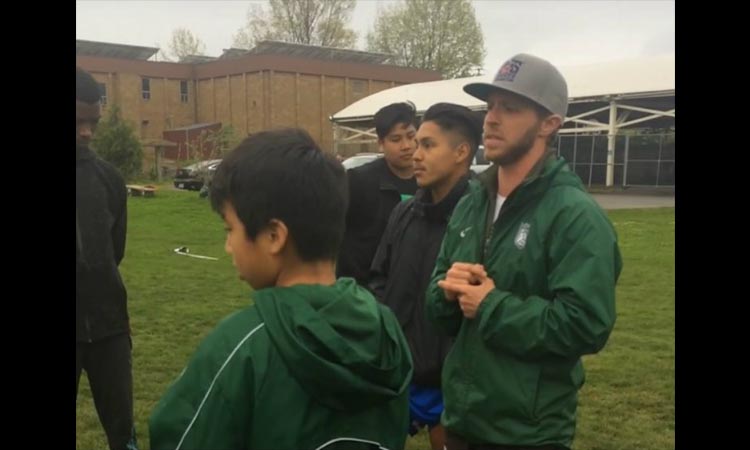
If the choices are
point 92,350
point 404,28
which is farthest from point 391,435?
point 404,28

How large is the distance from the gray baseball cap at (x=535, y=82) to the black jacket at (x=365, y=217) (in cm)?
154

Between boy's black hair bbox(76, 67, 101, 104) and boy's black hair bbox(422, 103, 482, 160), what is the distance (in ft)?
5.02

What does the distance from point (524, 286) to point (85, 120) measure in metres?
2.14

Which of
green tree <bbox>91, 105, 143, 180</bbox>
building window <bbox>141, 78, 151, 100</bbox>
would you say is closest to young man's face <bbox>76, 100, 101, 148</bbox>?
green tree <bbox>91, 105, 143, 180</bbox>

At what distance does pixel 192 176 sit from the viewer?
31172 millimetres

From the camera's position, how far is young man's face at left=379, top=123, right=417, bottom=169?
413 centimetres

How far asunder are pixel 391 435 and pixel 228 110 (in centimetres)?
5226

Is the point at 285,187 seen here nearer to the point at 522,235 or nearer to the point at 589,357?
the point at 522,235

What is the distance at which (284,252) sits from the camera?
161 cm

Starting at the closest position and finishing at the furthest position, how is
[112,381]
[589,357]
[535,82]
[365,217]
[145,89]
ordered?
1. [535,82]
2. [112,381]
3. [365,217]
4. [589,357]
5. [145,89]

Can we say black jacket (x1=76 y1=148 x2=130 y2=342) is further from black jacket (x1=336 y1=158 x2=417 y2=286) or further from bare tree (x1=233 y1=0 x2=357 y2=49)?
bare tree (x1=233 y1=0 x2=357 y2=49)

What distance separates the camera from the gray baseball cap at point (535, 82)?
255 centimetres

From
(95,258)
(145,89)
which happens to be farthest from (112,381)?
(145,89)

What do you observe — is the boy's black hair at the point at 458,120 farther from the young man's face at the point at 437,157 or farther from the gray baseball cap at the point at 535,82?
the gray baseball cap at the point at 535,82
